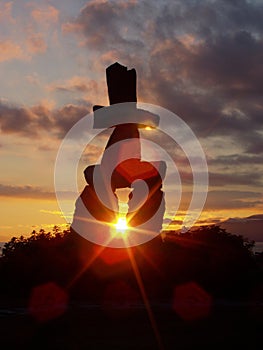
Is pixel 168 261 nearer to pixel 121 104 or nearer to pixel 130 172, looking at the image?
pixel 130 172

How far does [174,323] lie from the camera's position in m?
16.2

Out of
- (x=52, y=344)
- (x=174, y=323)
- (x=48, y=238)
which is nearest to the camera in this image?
(x=52, y=344)

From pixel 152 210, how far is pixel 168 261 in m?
2.32

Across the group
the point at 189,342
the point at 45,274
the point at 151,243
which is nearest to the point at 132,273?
the point at 151,243

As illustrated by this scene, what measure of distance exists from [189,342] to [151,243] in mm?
9979

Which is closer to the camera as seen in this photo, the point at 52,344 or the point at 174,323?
the point at 52,344

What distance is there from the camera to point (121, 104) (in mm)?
23078

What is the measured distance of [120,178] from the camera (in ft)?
76.5

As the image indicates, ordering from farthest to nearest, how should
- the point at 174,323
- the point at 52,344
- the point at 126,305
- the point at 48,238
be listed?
the point at 48,238 → the point at 126,305 → the point at 174,323 → the point at 52,344

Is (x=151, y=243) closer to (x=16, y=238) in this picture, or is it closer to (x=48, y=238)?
(x=48, y=238)

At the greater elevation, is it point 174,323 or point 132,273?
point 132,273

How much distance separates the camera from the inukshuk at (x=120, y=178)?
2316 centimetres

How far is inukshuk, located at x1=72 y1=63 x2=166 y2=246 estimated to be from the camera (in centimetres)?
2316

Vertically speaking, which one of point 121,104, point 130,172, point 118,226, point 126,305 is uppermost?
point 121,104
